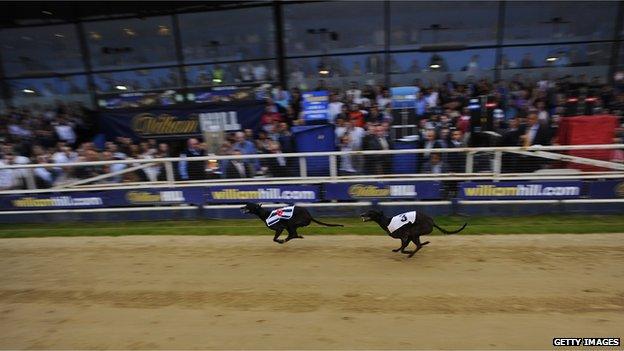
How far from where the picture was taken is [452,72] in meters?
11.4

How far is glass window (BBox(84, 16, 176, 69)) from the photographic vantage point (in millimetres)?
12477

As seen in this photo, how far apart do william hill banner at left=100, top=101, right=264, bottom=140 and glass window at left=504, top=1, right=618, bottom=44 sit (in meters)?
7.22

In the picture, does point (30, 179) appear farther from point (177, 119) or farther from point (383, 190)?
point (383, 190)

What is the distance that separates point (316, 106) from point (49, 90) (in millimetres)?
9267

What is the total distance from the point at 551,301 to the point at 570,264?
118 cm

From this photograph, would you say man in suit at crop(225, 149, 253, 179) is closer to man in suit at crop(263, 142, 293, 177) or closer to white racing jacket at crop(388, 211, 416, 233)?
man in suit at crop(263, 142, 293, 177)

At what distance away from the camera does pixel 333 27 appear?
1166 centimetres

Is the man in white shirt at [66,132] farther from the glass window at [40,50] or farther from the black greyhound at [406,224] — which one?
the black greyhound at [406,224]

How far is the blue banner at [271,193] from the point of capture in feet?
25.5

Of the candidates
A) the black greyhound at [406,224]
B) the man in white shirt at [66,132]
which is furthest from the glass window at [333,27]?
the black greyhound at [406,224]

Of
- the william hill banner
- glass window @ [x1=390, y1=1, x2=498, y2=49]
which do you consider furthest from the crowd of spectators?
glass window @ [x1=390, y1=1, x2=498, y2=49]

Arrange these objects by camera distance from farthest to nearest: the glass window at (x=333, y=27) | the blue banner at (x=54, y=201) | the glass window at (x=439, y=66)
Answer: the glass window at (x=333, y=27) < the glass window at (x=439, y=66) < the blue banner at (x=54, y=201)

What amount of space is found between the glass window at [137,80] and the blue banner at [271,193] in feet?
19.8

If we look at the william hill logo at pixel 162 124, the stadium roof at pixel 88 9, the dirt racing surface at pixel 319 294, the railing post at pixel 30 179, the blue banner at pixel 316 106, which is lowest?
the dirt racing surface at pixel 319 294
